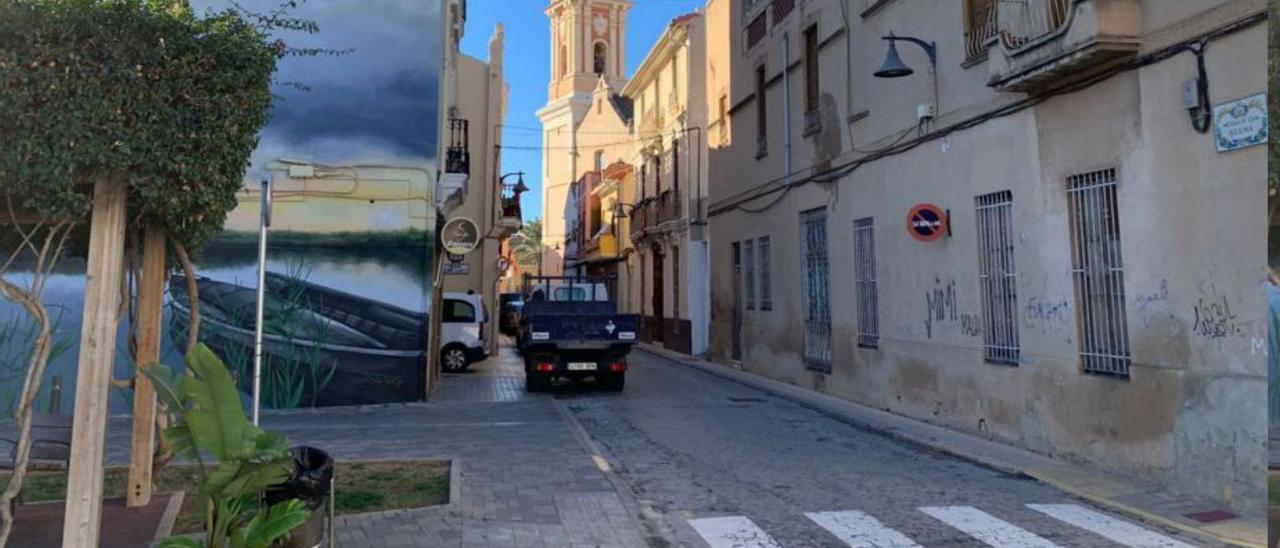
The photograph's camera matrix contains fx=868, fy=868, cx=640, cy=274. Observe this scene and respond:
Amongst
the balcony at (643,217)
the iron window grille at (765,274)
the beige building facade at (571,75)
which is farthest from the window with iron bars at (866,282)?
the beige building facade at (571,75)

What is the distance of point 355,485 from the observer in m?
8.13

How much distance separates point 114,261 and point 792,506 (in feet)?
18.1

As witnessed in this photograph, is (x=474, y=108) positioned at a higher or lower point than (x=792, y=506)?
higher

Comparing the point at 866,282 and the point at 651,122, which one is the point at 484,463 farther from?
the point at 651,122

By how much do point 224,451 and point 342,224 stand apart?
9512 millimetres

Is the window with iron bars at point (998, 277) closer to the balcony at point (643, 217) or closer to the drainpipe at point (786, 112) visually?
the drainpipe at point (786, 112)

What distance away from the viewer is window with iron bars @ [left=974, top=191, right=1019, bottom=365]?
34.8ft

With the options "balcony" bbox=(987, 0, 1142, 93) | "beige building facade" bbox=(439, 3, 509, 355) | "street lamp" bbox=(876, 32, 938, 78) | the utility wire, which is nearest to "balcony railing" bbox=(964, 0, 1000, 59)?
"balcony" bbox=(987, 0, 1142, 93)

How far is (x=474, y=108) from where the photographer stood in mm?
23906

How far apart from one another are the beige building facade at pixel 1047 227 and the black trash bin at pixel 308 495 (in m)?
7.13

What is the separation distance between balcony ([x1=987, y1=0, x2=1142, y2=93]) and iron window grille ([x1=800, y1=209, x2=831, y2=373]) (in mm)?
6059

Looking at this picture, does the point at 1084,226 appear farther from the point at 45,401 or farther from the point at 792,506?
the point at 45,401

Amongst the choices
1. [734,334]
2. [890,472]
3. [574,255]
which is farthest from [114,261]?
[574,255]

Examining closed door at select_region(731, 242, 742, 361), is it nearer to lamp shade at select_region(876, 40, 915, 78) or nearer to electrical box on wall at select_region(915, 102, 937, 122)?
electrical box on wall at select_region(915, 102, 937, 122)
